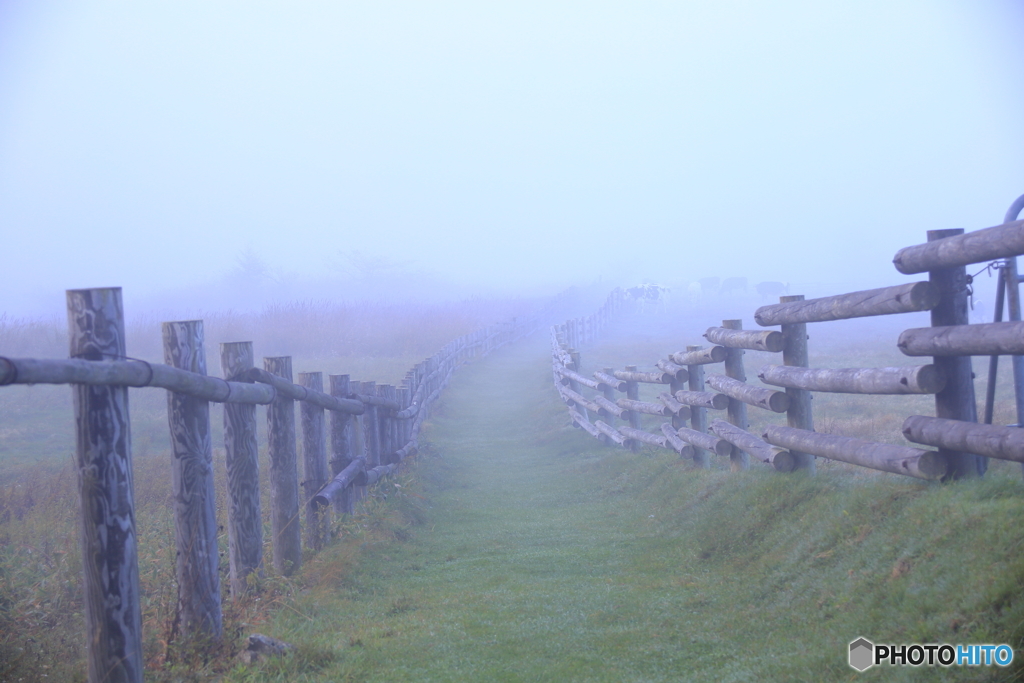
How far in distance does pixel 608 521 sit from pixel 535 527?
70cm

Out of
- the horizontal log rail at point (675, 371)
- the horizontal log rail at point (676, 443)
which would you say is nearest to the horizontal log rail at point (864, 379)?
the horizontal log rail at point (676, 443)

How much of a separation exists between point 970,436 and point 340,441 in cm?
493

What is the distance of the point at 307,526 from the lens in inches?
243

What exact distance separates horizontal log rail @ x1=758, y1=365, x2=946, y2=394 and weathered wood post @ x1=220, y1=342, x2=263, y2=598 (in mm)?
3613

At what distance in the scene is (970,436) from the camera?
12.2 ft

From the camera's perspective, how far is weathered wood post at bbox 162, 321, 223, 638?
4113 millimetres

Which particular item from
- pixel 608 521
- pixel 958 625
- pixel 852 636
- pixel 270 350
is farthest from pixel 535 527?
pixel 270 350

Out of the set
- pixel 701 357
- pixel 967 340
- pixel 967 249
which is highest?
pixel 967 249

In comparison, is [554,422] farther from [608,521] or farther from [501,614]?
[501,614]

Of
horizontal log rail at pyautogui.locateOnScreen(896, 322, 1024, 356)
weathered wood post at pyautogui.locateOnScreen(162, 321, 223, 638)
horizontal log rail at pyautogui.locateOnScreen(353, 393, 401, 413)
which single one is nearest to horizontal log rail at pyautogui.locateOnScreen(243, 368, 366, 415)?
horizontal log rail at pyautogui.locateOnScreen(353, 393, 401, 413)

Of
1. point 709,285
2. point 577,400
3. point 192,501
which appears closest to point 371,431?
point 192,501

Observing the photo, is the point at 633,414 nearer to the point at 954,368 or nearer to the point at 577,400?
the point at 577,400

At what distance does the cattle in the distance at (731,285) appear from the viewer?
62.5 metres

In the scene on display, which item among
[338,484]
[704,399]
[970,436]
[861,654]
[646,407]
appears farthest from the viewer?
[646,407]
